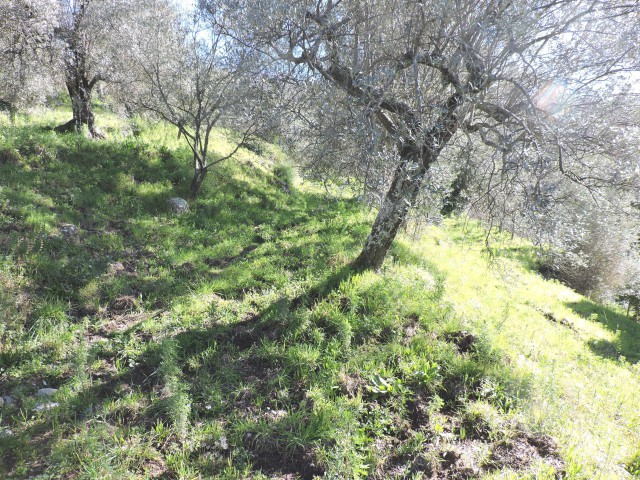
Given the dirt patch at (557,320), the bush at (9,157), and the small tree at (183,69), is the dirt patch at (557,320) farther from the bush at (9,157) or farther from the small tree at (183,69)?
the bush at (9,157)

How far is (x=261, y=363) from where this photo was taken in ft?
15.7

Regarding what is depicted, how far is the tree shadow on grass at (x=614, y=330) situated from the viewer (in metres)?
8.88

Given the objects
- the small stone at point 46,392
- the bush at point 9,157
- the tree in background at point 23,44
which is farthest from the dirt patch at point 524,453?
the tree in background at point 23,44

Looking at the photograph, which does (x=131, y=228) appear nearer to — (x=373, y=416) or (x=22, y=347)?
(x=22, y=347)

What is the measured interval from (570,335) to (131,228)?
1111 cm

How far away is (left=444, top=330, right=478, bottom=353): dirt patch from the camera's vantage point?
17.5 feet

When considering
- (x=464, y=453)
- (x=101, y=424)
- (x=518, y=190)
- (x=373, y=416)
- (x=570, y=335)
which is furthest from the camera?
(x=570, y=335)

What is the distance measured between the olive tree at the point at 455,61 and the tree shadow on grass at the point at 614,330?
5683 millimetres

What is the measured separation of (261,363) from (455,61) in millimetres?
4587

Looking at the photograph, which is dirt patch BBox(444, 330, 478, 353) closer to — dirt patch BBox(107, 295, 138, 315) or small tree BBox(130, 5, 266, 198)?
dirt patch BBox(107, 295, 138, 315)

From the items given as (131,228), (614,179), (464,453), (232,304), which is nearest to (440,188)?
(614,179)

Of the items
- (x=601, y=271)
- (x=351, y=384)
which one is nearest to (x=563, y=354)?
(x=351, y=384)

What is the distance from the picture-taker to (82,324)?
4.94m

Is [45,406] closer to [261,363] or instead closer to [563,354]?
[261,363]
